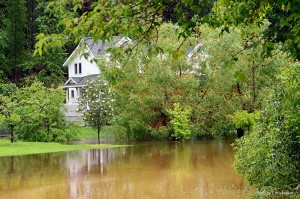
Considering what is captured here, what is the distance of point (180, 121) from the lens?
31.2 metres

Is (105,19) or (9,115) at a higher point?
(105,19)

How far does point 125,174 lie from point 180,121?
43.1 ft

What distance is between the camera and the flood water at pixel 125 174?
48.1ft

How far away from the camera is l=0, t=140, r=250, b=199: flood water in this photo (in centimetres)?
1466

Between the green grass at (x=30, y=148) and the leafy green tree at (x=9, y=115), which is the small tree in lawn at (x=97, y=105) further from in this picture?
the leafy green tree at (x=9, y=115)

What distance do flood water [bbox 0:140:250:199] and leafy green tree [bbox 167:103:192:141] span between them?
3260mm

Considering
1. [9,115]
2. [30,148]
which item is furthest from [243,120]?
[9,115]

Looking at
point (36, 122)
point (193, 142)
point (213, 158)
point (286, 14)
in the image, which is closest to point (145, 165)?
point (213, 158)

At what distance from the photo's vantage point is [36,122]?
3234 centimetres

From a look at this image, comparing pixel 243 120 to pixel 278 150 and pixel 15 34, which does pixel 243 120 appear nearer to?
pixel 278 150

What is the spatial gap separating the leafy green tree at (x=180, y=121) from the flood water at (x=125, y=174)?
3.26 meters

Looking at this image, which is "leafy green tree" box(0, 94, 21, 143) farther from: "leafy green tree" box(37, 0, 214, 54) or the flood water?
"leafy green tree" box(37, 0, 214, 54)

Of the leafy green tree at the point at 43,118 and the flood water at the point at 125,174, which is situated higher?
the leafy green tree at the point at 43,118

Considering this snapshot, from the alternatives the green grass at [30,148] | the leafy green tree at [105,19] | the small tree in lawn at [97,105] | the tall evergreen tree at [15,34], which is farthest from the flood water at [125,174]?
the tall evergreen tree at [15,34]
